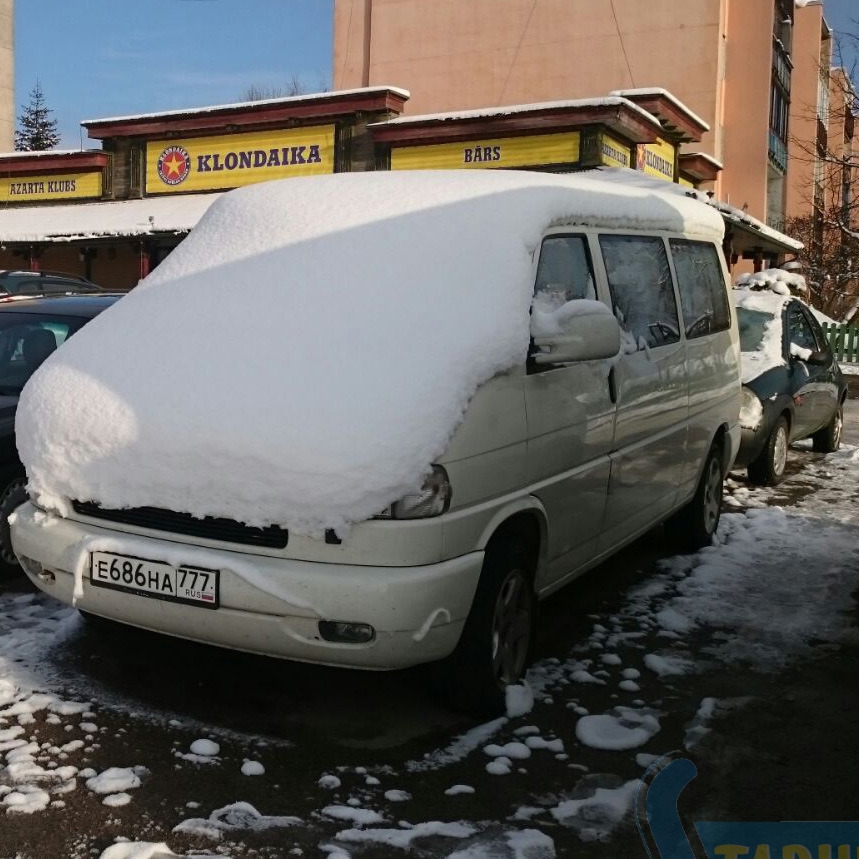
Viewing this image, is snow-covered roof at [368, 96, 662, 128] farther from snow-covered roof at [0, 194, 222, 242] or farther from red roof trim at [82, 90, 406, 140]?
snow-covered roof at [0, 194, 222, 242]

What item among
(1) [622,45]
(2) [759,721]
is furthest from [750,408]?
(1) [622,45]

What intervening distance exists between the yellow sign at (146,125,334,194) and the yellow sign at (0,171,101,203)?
5.79 ft

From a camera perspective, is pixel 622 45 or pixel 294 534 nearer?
pixel 294 534

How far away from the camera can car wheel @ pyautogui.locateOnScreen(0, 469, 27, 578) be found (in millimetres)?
5258

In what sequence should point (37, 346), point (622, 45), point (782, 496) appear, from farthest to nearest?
point (622, 45), point (782, 496), point (37, 346)

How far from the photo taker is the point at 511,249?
4.24 m

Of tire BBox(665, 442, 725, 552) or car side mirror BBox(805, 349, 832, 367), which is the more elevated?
car side mirror BBox(805, 349, 832, 367)

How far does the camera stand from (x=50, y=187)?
87.6 ft

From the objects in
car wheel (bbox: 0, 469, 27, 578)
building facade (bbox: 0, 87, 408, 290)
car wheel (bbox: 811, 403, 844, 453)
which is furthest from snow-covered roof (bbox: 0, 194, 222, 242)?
car wheel (bbox: 0, 469, 27, 578)

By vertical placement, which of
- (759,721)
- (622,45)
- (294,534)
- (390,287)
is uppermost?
(622,45)

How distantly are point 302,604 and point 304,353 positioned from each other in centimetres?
89

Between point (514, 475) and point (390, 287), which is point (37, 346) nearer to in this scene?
point (390, 287)

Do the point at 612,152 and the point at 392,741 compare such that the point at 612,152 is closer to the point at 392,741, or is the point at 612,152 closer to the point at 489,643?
the point at 489,643

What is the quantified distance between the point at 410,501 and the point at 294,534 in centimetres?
40
